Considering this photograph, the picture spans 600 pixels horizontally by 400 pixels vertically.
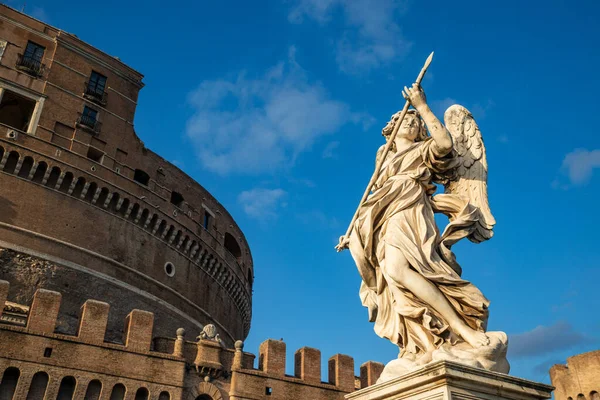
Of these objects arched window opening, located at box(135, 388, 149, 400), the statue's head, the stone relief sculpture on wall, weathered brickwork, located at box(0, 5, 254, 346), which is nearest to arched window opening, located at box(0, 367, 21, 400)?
arched window opening, located at box(135, 388, 149, 400)

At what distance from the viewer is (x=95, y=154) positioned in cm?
2555

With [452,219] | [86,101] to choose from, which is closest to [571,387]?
[452,219]

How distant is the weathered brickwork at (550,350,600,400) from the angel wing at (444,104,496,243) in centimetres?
1732

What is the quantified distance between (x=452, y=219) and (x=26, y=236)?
2218cm

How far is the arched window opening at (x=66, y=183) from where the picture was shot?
23.8m

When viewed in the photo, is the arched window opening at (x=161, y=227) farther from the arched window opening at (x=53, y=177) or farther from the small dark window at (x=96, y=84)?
the small dark window at (x=96, y=84)

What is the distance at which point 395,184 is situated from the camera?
3.45m

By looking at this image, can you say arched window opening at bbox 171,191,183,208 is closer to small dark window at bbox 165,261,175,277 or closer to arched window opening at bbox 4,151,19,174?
small dark window at bbox 165,261,175,277

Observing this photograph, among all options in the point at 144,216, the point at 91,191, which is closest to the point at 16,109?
the point at 91,191

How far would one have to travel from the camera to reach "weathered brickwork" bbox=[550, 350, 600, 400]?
718 inches

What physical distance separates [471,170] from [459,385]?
1.43 m

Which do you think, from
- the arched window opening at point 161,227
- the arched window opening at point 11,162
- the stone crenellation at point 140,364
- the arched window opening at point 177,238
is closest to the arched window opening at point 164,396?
the stone crenellation at point 140,364

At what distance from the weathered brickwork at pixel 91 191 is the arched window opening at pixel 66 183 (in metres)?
0.04

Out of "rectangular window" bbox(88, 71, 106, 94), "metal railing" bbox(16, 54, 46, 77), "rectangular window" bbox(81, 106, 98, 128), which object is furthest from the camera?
"rectangular window" bbox(88, 71, 106, 94)
